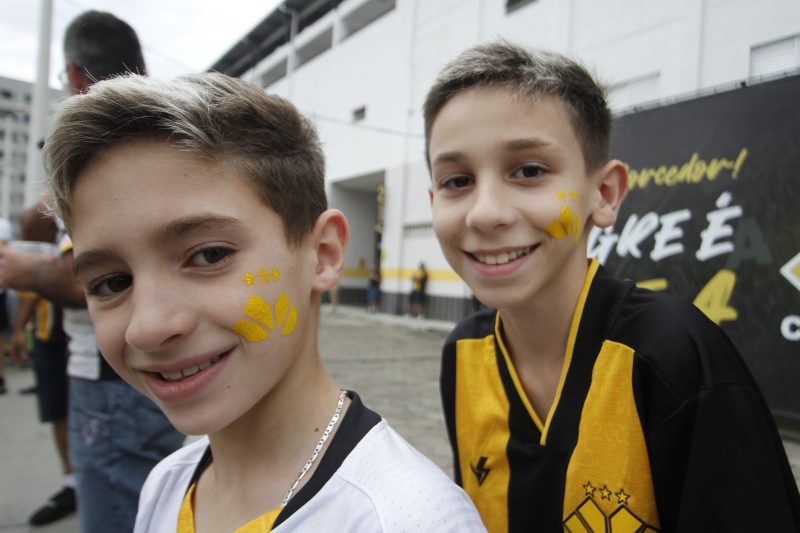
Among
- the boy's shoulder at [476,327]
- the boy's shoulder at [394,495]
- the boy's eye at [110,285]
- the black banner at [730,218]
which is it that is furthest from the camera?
the black banner at [730,218]

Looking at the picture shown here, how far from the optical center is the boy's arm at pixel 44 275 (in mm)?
1788

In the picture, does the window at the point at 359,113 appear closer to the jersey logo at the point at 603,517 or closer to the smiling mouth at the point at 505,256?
the smiling mouth at the point at 505,256

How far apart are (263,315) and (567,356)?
2.42 feet

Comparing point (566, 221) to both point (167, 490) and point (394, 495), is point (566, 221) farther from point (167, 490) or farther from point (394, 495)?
point (167, 490)

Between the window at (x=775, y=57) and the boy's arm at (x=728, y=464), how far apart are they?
22.6 ft

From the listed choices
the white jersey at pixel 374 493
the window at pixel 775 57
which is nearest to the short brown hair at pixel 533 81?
the white jersey at pixel 374 493

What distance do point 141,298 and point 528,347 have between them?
3.05ft

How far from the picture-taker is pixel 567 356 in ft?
4.01

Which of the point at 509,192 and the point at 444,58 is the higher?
the point at 444,58

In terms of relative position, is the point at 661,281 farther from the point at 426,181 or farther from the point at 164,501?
the point at 426,181

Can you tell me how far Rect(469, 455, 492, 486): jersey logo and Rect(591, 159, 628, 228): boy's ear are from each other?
0.68m

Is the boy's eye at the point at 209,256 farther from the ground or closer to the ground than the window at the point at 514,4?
closer to the ground

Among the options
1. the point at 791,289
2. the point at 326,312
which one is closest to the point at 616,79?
the point at 791,289

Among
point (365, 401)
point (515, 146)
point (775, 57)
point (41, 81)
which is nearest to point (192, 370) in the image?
point (515, 146)
